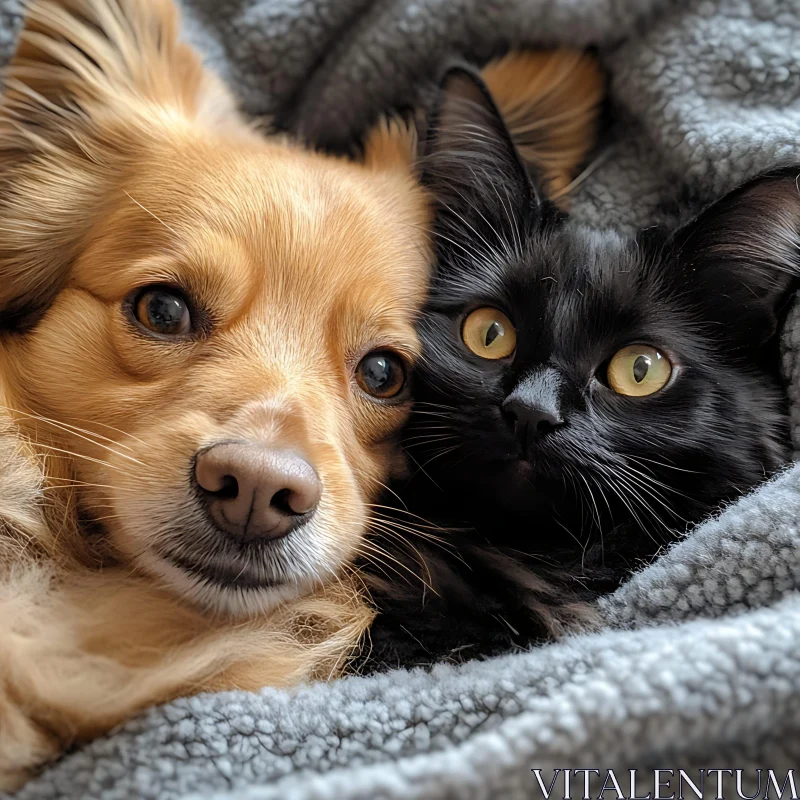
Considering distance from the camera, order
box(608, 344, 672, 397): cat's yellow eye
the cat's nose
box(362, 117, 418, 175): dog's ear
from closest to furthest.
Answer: the cat's nose, box(608, 344, 672, 397): cat's yellow eye, box(362, 117, 418, 175): dog's ear

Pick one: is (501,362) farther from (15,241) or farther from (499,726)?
(15,241)

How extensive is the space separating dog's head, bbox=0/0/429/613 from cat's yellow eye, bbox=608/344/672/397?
37 cm

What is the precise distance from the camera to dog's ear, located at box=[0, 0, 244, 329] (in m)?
1.44

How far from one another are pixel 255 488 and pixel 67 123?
0.92 meters

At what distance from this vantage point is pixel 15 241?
56.7 inches

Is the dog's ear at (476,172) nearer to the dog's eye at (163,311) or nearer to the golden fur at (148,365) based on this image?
the golden fur at (148,365)

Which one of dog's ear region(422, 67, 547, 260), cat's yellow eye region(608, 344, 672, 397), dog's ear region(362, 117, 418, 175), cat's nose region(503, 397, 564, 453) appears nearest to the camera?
cat's nose region(503, 397, 564, 453)

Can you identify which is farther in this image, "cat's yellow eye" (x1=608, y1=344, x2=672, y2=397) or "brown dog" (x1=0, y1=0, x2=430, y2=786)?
"cat's yellow eye" (x1=608, y1=344, x2=672, y2=397)

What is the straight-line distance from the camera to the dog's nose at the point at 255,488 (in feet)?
3.63

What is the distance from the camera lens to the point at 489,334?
4.87 ft

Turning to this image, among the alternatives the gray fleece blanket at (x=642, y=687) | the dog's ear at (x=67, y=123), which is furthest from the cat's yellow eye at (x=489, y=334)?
the dog's ear at (x=67, y=123)

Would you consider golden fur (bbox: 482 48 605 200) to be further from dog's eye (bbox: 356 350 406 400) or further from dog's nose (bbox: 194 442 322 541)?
dog's nose (bbox: 194 442 322 541)

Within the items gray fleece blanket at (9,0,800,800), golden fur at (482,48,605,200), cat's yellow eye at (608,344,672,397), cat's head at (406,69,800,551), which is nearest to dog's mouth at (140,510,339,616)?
gray fleece blanket at (9,0,800,800)

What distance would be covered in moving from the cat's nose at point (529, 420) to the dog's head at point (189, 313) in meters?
0.25
